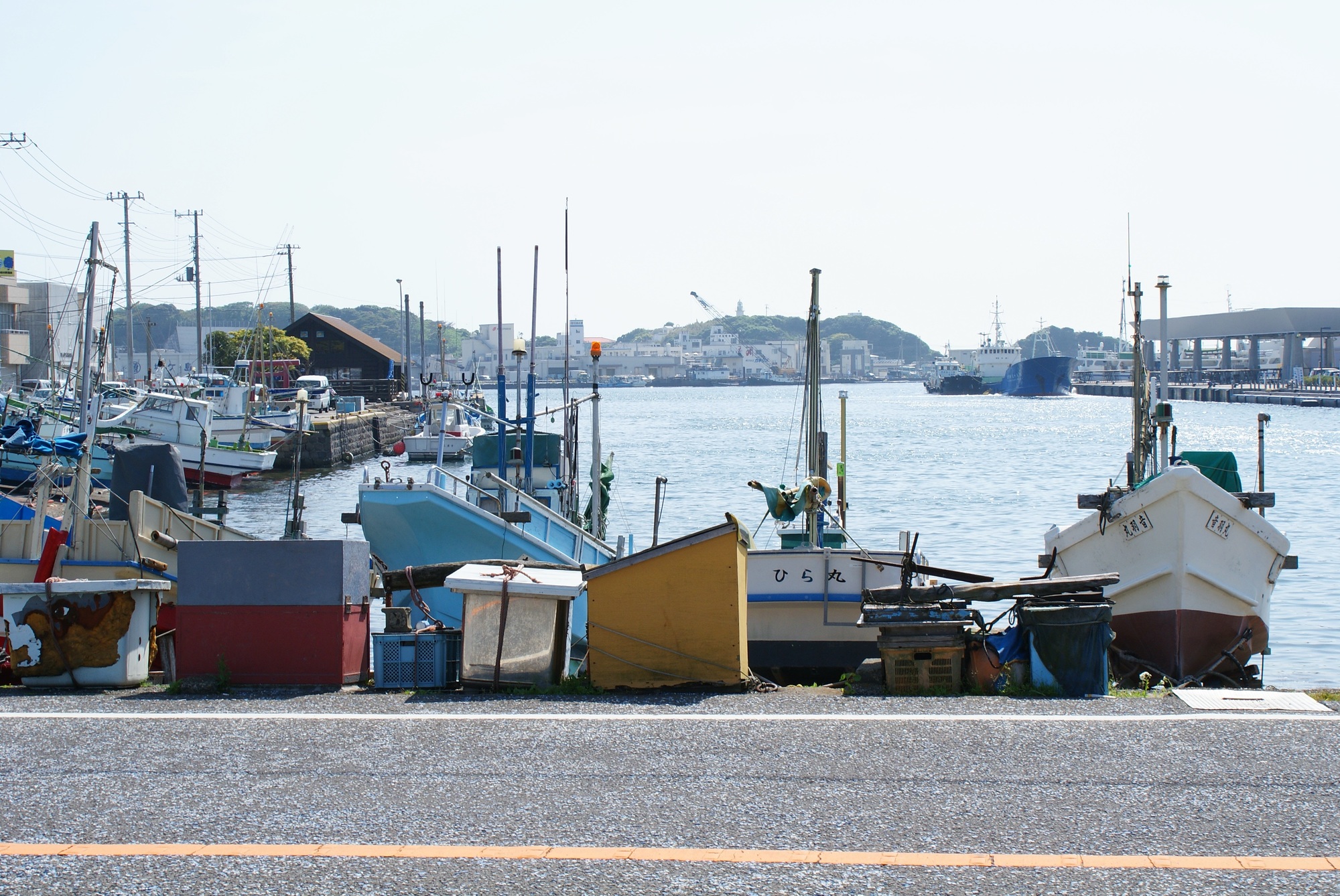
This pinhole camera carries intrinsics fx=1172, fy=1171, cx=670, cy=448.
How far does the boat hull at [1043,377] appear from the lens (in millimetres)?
148750

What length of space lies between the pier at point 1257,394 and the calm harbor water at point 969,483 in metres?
1.48

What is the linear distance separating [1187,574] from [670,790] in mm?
9675

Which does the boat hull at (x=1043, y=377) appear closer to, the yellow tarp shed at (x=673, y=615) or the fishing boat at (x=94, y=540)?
the fishing boat at (x=94, y=540)

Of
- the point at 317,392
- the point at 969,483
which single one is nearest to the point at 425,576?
the point at 969,483

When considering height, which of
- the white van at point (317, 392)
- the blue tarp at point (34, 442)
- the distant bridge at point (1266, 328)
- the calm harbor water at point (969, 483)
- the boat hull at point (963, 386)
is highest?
the distant bridge at point (1266, 328)

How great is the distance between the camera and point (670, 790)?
19.0 feet

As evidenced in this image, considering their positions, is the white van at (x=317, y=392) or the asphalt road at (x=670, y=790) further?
the white van at (x=317, y=392)

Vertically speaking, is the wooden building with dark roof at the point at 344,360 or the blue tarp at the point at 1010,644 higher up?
the wooden building with dark roof at the point at 344,360

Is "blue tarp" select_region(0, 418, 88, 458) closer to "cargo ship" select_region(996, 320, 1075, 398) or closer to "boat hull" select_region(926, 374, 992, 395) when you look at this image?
"cargo ship" select_region(996, 320, 1075, 398)

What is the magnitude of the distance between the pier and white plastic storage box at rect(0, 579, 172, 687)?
94.5 meters

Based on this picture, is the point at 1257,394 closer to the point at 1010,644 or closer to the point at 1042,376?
the point at 1042,376

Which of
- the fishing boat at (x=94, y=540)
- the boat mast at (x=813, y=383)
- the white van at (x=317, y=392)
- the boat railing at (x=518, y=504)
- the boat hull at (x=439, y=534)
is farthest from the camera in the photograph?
the white van at (x=317, y=392)

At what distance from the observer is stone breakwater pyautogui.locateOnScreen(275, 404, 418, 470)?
51.2 meters

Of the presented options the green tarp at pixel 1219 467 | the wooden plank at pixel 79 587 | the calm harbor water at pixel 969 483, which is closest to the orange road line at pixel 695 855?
the wooden plank at pixel 79 587
